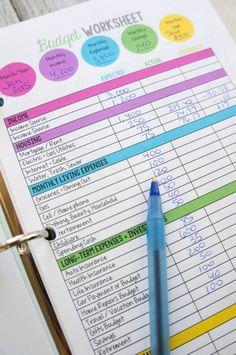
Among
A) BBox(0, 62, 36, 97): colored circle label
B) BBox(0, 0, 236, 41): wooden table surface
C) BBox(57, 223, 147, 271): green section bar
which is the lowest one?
BBox(57, 223, 147, 271): green section bar

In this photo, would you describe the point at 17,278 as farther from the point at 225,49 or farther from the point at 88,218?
the point at 225,49

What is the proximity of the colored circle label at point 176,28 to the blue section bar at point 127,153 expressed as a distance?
0.12 m

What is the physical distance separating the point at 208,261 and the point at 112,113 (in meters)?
0.20

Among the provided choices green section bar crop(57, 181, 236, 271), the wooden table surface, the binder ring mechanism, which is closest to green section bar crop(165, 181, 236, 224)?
green section bar crop(57, 181, 236, 271)

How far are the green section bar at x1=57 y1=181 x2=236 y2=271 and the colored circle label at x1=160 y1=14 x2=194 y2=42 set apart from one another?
0.21 meters

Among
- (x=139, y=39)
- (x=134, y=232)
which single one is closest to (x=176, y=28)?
(x=139, y=39)

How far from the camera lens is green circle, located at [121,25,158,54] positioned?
18.7 inches

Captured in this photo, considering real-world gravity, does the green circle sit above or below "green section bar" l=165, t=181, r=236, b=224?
above

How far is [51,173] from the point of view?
1.34ft

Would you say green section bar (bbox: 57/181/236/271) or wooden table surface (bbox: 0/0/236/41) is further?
wooden table surface (bbox: 0/0/236/41)

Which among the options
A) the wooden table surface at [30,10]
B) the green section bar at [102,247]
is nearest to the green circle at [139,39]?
the wooden table surface at [30,10]

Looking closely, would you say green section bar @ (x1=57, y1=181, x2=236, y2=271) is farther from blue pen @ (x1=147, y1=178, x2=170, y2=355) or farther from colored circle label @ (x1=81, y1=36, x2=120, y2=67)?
colored circle label @ (x1=81, y1=36, x2=120, y2=67)

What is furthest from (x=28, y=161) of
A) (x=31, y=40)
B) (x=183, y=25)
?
(x=183, y=25)

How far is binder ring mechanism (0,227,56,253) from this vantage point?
13.4 inches
